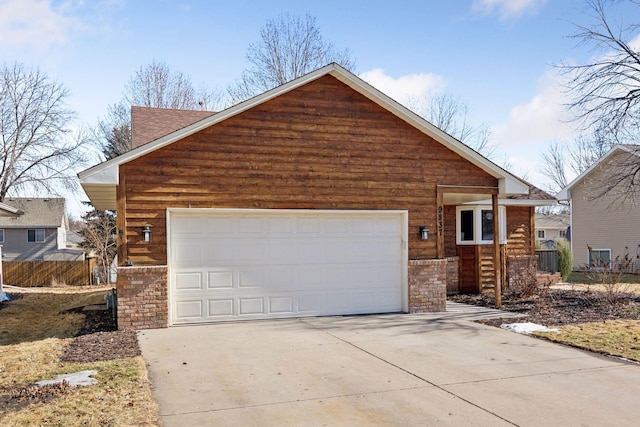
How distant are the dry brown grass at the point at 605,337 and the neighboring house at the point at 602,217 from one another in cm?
1529

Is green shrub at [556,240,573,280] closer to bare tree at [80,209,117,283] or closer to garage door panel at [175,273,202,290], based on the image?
garage door panel at [175,273,202,290]

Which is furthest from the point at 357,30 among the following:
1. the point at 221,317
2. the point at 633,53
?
the point at 221,317

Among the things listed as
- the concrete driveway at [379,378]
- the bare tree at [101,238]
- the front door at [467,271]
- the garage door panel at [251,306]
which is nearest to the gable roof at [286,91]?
the concrete driveway at [379,378]

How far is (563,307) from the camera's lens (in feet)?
46.2

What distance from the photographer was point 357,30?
Answer: 16.0 meters

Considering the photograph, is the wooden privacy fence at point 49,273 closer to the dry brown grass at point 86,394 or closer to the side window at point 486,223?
the dry brown grass at point 86,394

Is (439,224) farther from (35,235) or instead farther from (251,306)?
(35,235)

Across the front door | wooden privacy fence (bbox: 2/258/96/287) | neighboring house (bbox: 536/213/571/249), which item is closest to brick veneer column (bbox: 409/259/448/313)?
the front door

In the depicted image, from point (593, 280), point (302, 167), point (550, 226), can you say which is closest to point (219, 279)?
point (302, 167)

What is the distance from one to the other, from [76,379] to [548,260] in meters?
21.0

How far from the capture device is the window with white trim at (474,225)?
1706 cm

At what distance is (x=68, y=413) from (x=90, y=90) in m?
13.1

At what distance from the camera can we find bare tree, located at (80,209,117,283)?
88.4ft

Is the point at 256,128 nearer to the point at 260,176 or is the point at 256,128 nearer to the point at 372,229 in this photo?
the point at 260,176
